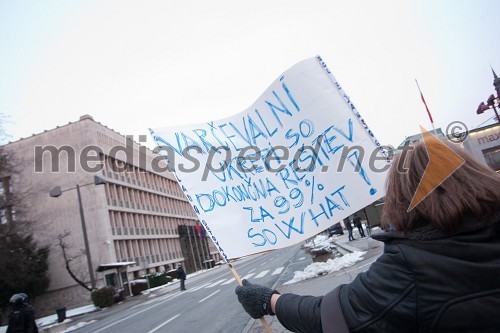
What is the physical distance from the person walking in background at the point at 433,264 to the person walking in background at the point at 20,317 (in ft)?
25.0

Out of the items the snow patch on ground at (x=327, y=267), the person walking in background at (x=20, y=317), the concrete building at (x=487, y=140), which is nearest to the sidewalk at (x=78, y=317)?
the person walking in background at (x=20, y=317)

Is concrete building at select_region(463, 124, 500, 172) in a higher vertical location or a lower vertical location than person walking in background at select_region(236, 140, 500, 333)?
higher

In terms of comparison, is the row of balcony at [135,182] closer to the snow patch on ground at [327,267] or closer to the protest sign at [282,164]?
the snow patch on ground at [327,267]

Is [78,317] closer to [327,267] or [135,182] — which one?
[327,267]

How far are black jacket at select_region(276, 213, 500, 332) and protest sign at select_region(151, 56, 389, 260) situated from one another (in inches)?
46.3

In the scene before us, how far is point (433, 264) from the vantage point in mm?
1233

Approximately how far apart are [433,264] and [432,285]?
62 millimetres

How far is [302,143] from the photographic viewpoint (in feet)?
9.24

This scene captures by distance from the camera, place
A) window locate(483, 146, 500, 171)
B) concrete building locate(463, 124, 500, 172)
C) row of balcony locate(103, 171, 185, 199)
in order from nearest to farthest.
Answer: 1. window locate(483, 146, 500, 171)
2. row of balcony locate(103, 171, 185, 199)
3. concrete building locate(463, 124, 500, 172)

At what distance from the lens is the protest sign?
2.61 meters

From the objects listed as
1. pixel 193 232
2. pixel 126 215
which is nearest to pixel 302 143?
pixel 126 215

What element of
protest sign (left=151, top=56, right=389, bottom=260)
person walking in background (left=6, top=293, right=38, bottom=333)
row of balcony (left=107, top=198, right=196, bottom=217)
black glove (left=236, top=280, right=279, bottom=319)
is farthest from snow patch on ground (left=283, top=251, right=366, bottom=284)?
row of balcony (left=107, top=198, right=196, bottom=217)

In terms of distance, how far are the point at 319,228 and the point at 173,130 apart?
1.25m

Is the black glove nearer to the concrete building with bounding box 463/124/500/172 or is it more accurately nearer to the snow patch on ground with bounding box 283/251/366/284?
the snow patch on ground with bounding box 283/251/366/284
